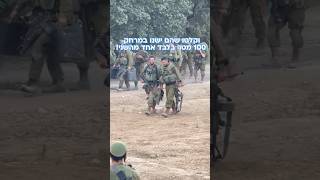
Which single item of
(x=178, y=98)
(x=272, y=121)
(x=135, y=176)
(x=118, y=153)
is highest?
(x=178, y=98)

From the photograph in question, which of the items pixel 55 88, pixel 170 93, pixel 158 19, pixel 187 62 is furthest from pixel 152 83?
pixel 55 88

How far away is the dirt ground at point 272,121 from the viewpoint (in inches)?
179

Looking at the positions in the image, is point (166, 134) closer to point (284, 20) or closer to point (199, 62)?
point (199, 62)

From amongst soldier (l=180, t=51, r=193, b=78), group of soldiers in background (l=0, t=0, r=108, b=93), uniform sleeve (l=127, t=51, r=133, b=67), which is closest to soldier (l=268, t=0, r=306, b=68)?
soldier (l=180, t=51, r=193, b=78)

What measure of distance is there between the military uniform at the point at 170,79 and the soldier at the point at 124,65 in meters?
0.18

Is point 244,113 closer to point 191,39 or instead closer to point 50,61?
point 191,39

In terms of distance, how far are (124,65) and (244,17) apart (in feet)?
Result: 2.35

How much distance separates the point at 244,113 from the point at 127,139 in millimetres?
677

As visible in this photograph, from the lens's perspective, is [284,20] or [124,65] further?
[284,20]

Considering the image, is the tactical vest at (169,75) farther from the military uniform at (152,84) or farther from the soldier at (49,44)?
the soldier at (49,44)

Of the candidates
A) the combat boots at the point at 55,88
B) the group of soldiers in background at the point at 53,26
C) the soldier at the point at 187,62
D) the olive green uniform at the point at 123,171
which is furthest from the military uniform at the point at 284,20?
the combat boots at the point at 55,88

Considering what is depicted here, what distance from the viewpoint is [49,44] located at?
14.7ft

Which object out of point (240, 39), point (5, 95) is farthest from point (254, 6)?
point (5, 95)

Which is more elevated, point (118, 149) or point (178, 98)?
point (178, 98)
